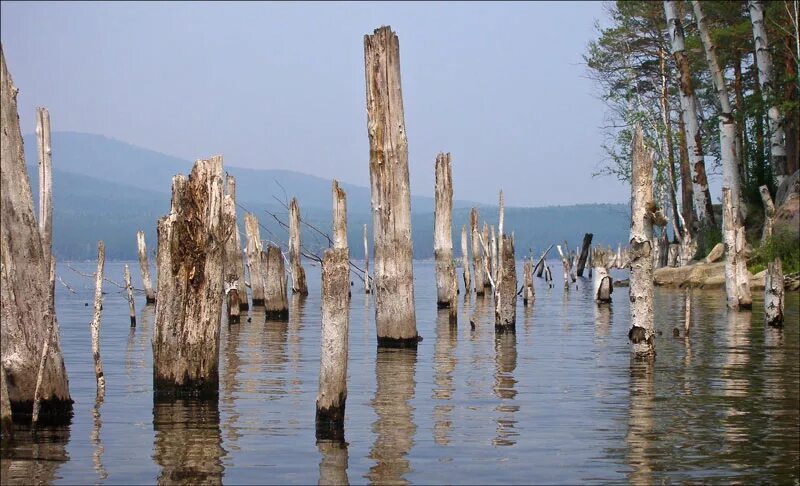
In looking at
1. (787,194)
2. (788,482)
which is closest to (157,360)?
(788,482)

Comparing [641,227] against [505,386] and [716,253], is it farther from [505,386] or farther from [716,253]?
[716,253]

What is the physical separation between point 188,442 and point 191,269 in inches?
89.6

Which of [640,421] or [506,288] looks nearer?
[640,421]

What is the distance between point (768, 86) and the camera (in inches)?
1537

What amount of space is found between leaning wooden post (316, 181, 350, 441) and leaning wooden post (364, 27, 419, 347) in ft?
20.7

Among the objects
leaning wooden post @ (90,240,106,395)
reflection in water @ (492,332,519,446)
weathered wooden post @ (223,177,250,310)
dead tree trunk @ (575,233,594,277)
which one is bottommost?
reflection in water @ (492,332,519,446)

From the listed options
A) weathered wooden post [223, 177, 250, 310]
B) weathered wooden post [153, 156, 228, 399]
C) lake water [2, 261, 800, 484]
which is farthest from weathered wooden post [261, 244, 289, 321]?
weathered wooden post [153, 156, 228, 399]

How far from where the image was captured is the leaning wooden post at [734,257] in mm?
25844

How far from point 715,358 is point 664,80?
37.0 metres

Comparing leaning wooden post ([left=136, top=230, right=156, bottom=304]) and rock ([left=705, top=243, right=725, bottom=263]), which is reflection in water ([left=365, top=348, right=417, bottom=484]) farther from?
rock ([left=705, top=243, right=725, bottom=263])

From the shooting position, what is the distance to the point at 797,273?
3547 cm

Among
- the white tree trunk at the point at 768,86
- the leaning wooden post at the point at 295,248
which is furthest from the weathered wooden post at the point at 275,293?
the white tree trunk at the point at 768,86

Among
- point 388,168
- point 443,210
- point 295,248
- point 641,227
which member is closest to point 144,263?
point 295,248

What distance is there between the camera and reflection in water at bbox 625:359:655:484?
9.30 meters
